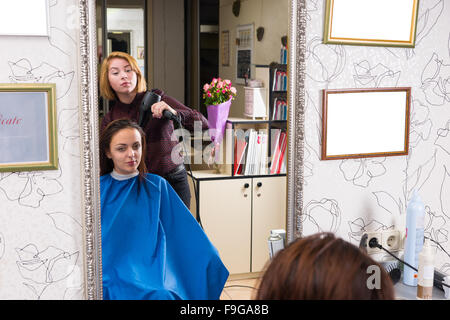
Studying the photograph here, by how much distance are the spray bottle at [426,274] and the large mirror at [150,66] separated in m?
0.52

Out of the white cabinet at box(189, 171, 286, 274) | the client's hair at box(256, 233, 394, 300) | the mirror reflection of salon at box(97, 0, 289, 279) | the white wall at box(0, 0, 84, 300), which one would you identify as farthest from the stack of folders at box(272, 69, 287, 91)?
the client's hair at box(256, 233, 394, 300)

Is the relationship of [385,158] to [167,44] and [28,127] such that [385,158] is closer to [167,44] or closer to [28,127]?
[167,44]

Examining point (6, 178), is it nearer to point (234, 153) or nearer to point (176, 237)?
point (176, 237)

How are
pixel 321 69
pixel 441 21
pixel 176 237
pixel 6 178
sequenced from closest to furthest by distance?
1. pixel 6 178
2. pixel 176 237
3. pixel 321 69
4. pixel 441 21

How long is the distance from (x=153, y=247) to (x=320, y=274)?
29.0 inches

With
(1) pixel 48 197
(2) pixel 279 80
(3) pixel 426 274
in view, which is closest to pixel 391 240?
(3) pixel 426 274

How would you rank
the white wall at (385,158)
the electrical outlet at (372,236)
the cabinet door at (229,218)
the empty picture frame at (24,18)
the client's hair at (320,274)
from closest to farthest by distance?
the client's hair at (320,274) → the empty picture frame at (24,18) → the cabinet door at (229,218) → the white wall at (385,158) → the electrical outlet at (372,236)

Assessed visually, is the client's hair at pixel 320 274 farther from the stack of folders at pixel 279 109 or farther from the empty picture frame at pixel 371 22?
the empty picture frame at pixel 371 22

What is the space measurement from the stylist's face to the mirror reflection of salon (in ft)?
0.11

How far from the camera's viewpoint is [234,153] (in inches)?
61.3

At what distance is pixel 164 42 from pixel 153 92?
0.14m

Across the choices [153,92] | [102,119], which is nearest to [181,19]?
[153,92]

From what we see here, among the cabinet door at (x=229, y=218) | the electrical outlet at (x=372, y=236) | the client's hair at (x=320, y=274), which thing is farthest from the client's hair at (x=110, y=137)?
the electrical outlet at (x=372, y=236)

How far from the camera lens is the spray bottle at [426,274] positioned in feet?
5.13
